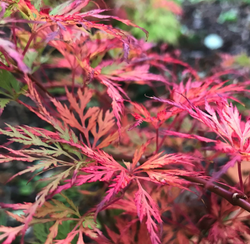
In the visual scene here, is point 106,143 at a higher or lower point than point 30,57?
lower

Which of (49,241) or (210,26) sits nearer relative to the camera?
(49,241)

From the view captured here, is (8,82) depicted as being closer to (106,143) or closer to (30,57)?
(30,57)

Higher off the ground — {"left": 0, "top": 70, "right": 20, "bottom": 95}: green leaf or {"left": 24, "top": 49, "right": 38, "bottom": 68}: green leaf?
{"left": 24, "top": 49, "right": 38, "bottom": 68}: green leaf

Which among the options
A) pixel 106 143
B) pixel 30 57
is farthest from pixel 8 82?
pixel 106 143

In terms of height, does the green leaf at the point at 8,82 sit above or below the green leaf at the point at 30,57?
below

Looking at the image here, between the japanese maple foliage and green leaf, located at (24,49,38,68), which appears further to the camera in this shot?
green leaf, located at (24,49,38,68)

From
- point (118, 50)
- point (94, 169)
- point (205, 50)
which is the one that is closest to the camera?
point (94, 169)

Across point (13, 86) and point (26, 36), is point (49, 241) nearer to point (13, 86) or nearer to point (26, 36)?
point (13, 86)

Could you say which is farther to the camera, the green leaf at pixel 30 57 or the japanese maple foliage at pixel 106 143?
the green leaf at pixel 30 57

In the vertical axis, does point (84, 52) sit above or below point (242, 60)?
above

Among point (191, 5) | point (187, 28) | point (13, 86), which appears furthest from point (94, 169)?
point (191, 5)

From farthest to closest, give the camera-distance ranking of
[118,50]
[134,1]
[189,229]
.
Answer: [134,1] → [118,50] → [189,229]
